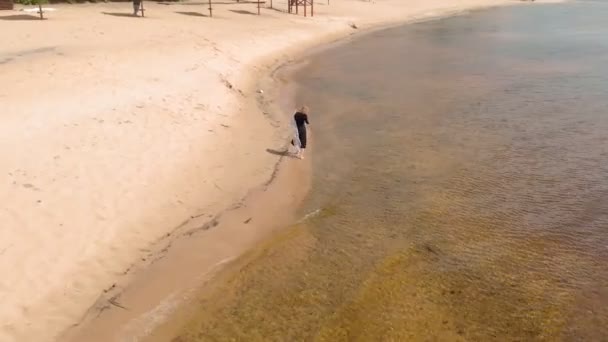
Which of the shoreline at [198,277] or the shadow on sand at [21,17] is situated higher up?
the shadow on sand at [21,17]

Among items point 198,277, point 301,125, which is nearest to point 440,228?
point 198,277

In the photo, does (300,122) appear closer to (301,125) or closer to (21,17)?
(301,125)

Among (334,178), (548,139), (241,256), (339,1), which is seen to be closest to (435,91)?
(548,139)

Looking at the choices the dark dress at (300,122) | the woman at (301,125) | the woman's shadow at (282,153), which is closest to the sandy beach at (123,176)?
the woman's shadow at (282,153)

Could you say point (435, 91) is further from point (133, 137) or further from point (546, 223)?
point (133, 137)

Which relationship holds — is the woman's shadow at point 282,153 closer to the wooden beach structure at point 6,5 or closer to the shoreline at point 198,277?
the shoreline at point 198,277
